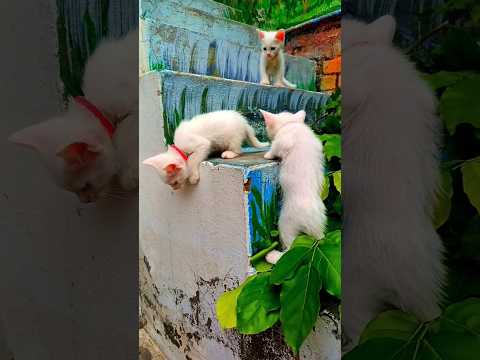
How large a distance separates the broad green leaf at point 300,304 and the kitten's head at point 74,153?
455 mm

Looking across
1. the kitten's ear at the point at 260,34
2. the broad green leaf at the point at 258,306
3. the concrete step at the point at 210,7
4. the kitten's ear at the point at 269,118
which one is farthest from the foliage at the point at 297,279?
the concrete step at the point at 210,7

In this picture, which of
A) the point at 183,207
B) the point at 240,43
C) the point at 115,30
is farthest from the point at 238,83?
the point at 115,30

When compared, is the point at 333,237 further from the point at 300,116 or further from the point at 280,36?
the point at 280,36

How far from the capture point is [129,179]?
0.47 m

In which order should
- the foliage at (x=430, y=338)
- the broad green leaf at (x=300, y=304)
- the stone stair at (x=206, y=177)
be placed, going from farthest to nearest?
the stone stair at (x=206, y=177), the broad green leaf at (x=300, y=304), the foliage at (x=430, y=338)

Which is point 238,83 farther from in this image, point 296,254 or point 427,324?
point 427,324

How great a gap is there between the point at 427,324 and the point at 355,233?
0.15m

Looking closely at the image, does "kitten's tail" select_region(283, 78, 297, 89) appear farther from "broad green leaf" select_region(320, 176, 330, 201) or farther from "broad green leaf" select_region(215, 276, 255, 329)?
"broad green leaf" select_region(215, 276, 255, 329)

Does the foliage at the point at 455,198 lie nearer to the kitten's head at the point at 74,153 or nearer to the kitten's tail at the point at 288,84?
the kitten's head at the point at 74,153

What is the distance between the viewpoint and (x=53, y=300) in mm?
505

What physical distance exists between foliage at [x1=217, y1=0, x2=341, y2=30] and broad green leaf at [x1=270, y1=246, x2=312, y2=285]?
52 cm

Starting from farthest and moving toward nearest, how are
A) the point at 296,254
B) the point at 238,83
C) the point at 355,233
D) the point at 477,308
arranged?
1. the point at 238,83
2. the point at 296,254
3. the point at 355,233
4. the point at 477,308

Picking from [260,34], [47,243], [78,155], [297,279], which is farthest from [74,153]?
[260,34]

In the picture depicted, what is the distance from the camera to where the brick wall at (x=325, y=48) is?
0.82m
